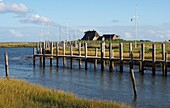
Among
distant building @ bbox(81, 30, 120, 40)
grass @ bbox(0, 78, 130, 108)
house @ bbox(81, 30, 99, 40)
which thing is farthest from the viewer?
house @ bbox(81, 30, 99, 40)

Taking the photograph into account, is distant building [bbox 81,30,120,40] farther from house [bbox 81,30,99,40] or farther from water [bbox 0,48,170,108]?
water [bbox 0,48,170,108]

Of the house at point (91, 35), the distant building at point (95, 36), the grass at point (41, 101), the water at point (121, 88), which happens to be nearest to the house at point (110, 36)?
the distant building at point (95, 36)

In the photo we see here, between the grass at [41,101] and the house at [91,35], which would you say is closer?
the grass at [41,101]

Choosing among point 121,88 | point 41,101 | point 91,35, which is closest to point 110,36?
point 91,35

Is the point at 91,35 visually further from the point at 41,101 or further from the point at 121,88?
the point at 41,101

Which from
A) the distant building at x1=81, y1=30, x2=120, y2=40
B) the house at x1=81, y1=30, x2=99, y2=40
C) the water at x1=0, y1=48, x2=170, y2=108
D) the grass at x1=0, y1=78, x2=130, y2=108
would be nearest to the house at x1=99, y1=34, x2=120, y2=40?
the distant building at x1=81, y1=30, x2=120, y2=40

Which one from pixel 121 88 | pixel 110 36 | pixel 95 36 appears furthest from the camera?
pixel 95 36

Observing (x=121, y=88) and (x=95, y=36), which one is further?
(x=95, y=36)

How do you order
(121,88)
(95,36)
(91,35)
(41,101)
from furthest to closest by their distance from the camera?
(91,35) < (95,36) < (121,88) < (41,101)

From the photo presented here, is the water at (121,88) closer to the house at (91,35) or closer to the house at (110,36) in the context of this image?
the house at (110,36)

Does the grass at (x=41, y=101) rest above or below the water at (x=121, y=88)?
above

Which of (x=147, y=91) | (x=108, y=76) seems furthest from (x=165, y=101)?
(x=108, y=76)

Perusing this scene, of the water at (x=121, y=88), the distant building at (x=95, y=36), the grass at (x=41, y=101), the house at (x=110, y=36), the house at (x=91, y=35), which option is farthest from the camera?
the house at (x=91, y=35)

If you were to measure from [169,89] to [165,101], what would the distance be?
6.33m
